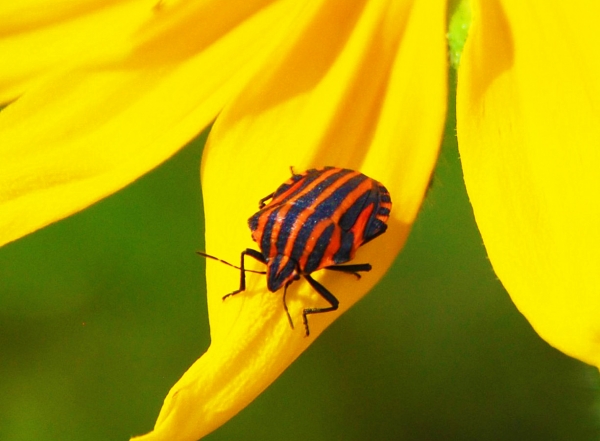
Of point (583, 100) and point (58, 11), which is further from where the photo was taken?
point (58, 11)

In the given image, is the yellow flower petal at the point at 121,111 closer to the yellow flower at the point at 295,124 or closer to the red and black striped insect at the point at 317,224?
the yellow flower at the point at 295,124

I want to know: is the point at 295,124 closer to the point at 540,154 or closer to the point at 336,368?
the point at 540,154

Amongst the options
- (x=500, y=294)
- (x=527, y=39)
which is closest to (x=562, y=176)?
(x=527, y=39)

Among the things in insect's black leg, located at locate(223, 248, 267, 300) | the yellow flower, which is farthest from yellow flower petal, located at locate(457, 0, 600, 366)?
insect's black leg, located at locate(223, 248, 267, 300)

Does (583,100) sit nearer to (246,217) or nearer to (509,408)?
(246,217)

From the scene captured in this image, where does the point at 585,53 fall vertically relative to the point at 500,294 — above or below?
above

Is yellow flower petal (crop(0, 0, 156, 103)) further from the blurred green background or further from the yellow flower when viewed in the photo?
the blurred green background

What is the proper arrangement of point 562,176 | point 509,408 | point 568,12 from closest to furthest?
1. point 562,176
2. point 568,12
3. point 509,408
